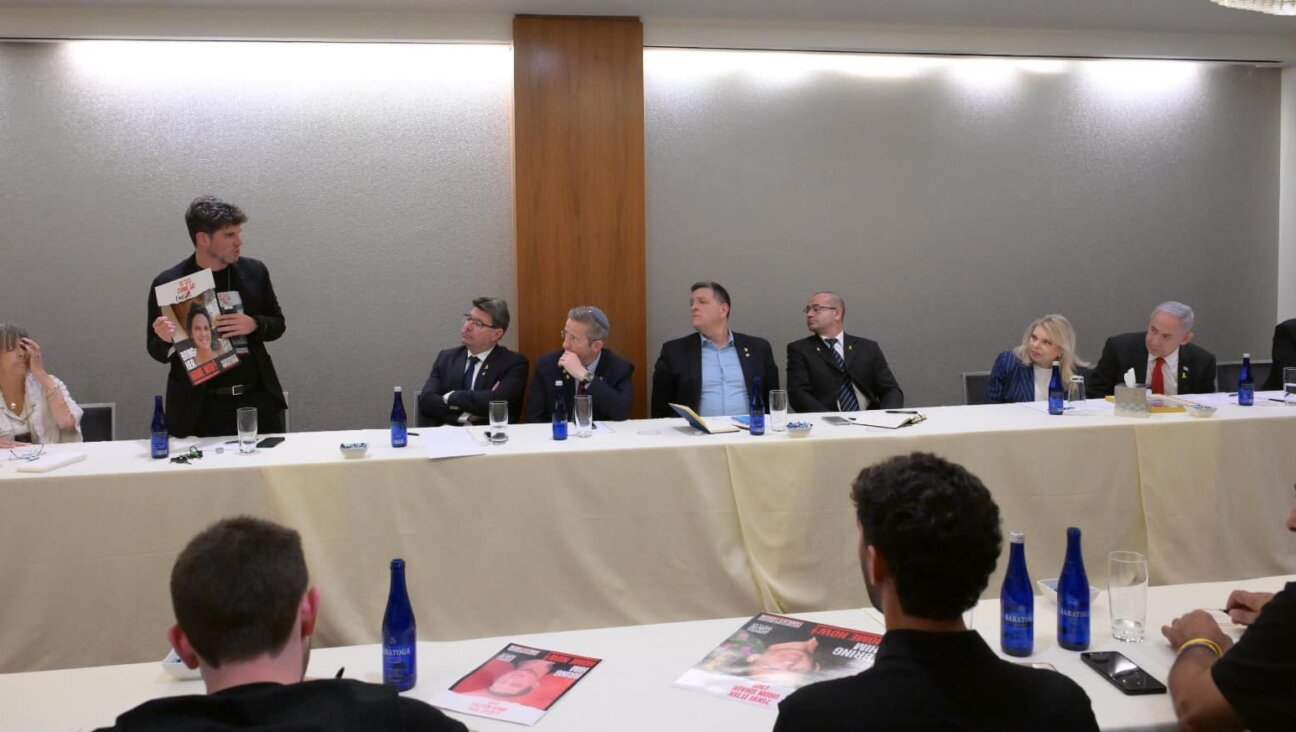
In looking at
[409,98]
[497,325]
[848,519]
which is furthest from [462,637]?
[409,98]

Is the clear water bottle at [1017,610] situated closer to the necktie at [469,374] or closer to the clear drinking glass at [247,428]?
the clear drinking glass at [247,428]

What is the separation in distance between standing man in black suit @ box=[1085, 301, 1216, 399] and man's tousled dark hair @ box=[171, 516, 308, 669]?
423 centimetres

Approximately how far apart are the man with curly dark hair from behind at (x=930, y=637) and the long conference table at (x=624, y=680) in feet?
1.20

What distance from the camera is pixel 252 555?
1240mm

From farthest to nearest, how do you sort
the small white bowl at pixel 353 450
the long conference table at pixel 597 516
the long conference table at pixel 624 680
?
the small white bowl at pixel 353 450, the long conference table at pixel 597 516, the long conference table at pixel 624 680

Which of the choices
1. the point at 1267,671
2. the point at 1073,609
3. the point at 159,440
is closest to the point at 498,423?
the point at 159,440

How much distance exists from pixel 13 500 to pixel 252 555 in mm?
2163

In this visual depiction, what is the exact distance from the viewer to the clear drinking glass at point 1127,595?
74.8 inches

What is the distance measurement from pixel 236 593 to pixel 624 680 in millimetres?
759

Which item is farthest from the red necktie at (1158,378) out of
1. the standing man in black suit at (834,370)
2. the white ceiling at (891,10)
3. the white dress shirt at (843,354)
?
the white ceiling at (891,10)

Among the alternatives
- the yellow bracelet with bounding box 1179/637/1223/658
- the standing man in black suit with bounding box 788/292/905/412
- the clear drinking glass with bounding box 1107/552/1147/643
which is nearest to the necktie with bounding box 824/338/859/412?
the standing man in black suit with bounding box 788/292/905/412

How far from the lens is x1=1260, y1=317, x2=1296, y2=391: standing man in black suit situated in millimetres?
4801

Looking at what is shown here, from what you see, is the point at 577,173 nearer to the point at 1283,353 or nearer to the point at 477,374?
the point at 477,374

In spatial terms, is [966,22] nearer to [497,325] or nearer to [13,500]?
[497,325]
